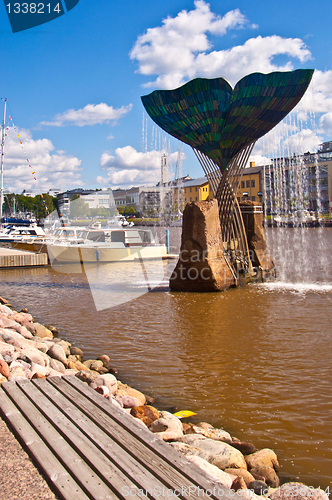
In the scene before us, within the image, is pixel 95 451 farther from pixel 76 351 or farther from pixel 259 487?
pixel 76 351

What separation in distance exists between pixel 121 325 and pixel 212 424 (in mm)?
4723

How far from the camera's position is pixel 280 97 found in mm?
11500

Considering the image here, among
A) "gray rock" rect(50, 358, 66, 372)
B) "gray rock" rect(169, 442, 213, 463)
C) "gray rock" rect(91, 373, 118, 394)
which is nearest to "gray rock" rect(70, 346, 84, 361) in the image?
"gray rock" rect(50, 358, 66, 372)

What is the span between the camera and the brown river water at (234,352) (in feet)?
15.1

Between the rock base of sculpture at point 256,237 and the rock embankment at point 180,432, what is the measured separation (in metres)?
8.85

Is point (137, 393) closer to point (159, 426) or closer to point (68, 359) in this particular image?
point (159, 426)

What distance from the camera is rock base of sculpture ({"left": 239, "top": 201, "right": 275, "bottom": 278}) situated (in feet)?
47.3

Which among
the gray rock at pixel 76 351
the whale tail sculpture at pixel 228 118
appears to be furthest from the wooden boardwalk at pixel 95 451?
the whale tail sculpture at pixel 228 118

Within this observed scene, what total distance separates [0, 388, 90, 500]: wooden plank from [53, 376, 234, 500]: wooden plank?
0.52m

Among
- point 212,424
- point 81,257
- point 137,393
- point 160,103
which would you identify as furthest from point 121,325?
point 81,257

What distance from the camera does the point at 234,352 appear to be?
7105 mm

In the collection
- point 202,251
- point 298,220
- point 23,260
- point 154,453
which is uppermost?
point 298,220

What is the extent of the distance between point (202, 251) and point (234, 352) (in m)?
5.23

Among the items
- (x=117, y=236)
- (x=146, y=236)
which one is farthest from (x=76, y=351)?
(x=146, y=236)
